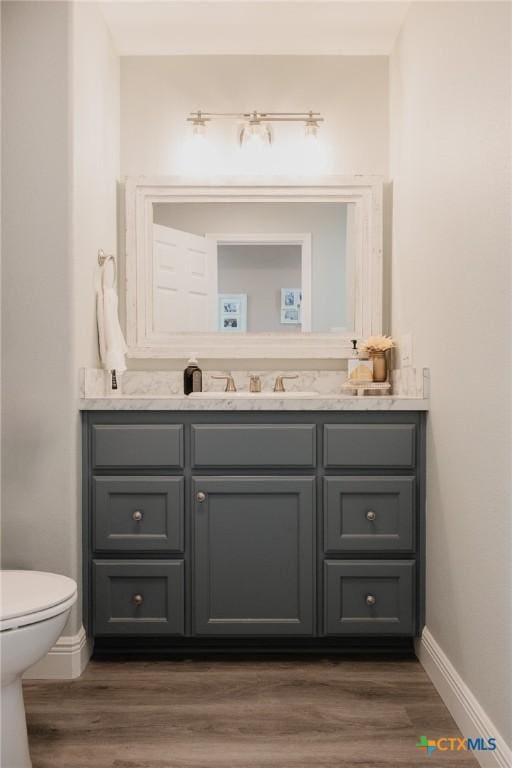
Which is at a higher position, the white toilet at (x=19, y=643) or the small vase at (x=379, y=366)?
the small vase at (x=379, y=366)

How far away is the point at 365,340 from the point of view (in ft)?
8.65

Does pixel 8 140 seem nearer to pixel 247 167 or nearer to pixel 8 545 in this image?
pixel 247 167

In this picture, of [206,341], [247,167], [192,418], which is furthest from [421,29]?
[192,418]

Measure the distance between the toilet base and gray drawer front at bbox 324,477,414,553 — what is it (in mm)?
1036

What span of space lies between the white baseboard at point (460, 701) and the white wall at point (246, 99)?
6.36 ft

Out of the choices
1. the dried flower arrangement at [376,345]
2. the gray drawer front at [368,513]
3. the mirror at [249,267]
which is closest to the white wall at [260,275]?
the mirror at [249,267]

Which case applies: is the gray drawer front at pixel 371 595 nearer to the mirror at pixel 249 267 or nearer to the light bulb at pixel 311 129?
the mirror at pixel 249 267

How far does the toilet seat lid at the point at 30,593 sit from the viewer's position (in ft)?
4.88

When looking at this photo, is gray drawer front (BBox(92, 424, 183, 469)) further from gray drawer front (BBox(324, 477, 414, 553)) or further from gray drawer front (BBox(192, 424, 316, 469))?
gray drawer front (BBox(324, 477, 414, 553))

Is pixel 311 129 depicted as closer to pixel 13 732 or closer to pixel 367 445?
pixel 367 445

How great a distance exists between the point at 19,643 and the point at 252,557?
840mm

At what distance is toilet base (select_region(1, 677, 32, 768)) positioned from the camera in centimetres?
146

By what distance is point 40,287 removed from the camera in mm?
2029

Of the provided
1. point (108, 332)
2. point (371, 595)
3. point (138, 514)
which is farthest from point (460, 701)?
point (108, 332)
